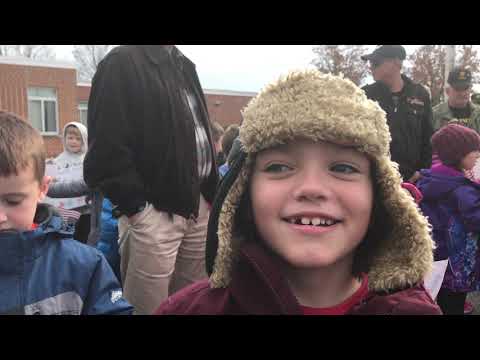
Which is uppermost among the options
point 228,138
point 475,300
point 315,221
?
point 315,221

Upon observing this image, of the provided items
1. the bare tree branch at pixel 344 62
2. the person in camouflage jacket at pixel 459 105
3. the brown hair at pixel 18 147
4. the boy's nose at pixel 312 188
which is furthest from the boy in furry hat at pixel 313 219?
the bare tree branch at pixel 344 62

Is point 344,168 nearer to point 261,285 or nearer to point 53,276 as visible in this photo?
point 261,285

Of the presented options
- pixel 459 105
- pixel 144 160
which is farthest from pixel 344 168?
pixel 459 105

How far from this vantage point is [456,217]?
347 cm

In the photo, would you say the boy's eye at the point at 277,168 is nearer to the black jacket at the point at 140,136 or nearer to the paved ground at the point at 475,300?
the black jacket at the point at 140,136

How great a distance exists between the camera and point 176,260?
280 cm

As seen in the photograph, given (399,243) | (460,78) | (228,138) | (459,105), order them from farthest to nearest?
(228,138) < (459,105) < (460,78) < (399,243)

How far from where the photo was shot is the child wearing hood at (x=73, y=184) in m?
4.11

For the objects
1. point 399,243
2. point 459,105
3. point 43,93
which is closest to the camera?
point 399,243

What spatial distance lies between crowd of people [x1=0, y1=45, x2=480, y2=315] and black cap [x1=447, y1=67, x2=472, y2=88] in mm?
2743

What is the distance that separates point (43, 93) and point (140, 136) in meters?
22.2

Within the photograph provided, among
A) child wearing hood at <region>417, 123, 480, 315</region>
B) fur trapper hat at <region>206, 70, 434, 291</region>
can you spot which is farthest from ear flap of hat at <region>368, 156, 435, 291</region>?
child wearing hood at <region>417, 123, 480, 315</region>

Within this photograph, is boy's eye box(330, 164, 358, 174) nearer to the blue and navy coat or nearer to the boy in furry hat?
the boy in furry hat

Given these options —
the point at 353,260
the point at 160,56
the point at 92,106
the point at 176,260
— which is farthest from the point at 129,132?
the point at 353,260
